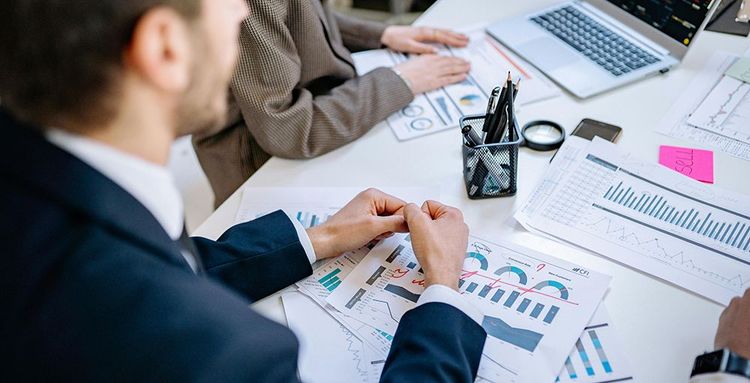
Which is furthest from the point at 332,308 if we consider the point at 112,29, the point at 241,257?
the point at 112,29

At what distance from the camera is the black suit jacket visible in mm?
551

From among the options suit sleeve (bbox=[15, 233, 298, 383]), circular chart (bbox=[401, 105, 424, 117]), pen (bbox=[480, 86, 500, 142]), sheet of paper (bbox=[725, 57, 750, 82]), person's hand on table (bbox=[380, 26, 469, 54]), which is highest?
suit sleeve (bbox=[15, 233, 298, 383])

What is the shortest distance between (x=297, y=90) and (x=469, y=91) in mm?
351

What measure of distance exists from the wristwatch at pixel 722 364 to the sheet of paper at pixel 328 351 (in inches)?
Answer: 15.0

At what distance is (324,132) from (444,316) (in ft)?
1.57

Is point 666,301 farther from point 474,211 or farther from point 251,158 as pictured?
point 251,158

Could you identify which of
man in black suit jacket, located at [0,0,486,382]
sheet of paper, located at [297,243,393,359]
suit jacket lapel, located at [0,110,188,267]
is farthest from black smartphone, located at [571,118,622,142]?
suit jacket lapel, located at [0,110,188,267]

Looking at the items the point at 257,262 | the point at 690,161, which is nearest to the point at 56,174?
the point at 257,262

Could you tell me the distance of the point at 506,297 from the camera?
87 centimetres

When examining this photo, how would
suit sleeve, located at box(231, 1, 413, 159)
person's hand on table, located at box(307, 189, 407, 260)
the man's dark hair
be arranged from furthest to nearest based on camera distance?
suit sleeve, located at box(231, 1, 413, 159)
person's hand on table, located at box(307, 189, 407, 260)
the man's dark hair

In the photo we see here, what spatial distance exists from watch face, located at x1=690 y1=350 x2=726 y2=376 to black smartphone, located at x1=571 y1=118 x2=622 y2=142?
1.48 feet

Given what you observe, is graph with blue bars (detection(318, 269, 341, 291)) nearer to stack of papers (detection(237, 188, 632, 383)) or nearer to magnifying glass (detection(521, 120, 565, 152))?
stack of papers (detection(237, 188, 632, 383))

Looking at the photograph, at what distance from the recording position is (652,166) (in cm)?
105

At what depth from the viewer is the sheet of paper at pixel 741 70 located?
4.06ft
